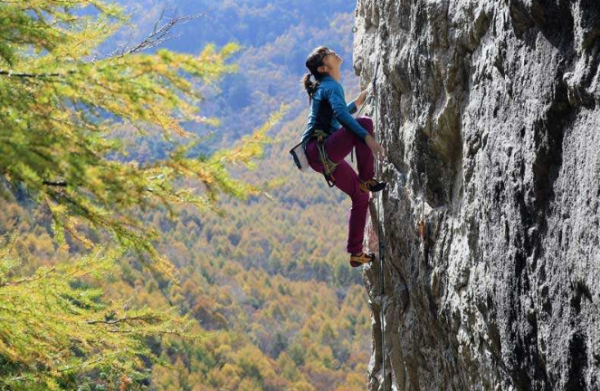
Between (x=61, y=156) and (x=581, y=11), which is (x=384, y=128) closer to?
(x=581, y=11)

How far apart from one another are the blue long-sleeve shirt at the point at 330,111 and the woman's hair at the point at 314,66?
0.23ft

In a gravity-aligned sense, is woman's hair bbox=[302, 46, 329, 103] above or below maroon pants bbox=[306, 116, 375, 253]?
above

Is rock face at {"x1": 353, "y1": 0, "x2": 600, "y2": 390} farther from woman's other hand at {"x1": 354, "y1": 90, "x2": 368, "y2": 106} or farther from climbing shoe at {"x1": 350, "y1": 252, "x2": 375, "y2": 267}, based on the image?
woman's other hand at {"x1": 354, "y1": 90, "x2": 368, "y2": 106}

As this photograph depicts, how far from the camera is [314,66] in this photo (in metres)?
6.12

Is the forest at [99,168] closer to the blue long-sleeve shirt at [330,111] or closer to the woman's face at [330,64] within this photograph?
the blue long-sleeve shirt at [330,111]

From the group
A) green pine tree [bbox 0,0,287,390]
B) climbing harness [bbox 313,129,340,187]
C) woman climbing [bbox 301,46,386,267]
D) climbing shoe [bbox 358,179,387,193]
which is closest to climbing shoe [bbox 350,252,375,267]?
woman climbing [bbox 301,46,386,267]

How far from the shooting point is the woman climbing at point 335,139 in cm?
595

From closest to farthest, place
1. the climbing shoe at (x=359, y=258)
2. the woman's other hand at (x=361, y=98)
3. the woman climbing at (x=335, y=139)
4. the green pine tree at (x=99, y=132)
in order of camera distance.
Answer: the green pine tree at (x=99, y=132) → the woman climbing at (x=335, y=139) → the climbing shoe at (x=359, y=258) → the woman's other hand at (x=361, y=98)

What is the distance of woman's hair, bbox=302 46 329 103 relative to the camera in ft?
20.1

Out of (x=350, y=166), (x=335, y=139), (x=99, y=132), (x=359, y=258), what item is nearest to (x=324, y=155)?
(x=335, y=139)

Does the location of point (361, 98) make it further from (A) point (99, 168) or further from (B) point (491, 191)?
(A) point (99, 168)

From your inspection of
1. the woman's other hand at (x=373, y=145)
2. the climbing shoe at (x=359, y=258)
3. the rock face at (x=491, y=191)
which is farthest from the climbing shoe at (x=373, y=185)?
the climbing shoe at (x=359, y=258)

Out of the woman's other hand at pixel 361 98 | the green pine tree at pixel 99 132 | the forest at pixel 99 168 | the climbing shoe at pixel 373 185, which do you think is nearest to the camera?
the green pine tree at pixel 99 132

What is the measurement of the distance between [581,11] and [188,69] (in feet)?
5.62
